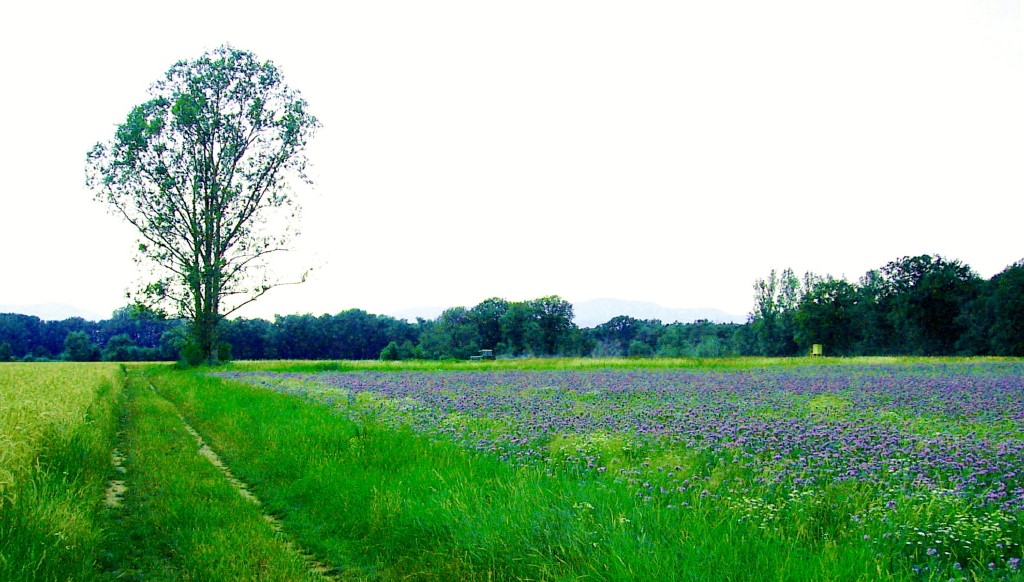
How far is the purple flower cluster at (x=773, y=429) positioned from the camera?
623 centimetres

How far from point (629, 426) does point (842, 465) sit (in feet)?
11.9

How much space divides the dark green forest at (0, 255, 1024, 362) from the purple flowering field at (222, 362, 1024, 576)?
49.5 meters

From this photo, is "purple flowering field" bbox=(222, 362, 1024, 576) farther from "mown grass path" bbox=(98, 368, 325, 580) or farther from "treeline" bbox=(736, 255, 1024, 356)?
"treeline" bbox=(736, 255, 1024, 356)

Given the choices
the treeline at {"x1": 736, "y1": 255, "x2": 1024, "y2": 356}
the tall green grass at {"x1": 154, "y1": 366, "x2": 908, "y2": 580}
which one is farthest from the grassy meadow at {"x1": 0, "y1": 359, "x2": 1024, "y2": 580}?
the treeline at {"x1": 736, "y1": 255, "x2": 1024, "y2": 356}

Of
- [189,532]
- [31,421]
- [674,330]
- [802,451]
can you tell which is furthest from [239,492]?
[674,330]

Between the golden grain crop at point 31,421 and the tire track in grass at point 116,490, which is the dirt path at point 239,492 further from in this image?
the golden grain crop at point 31,421

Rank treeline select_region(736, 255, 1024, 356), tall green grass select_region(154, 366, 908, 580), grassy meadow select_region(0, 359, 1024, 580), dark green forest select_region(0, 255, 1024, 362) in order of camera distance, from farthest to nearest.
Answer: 1. dark green forest select_region(0, 255, 1024, 362)
2. treeline select_region(736, 255, 1024, 356)
3. grassy meadow select_region(0, 359, 1024, 580)
4. tall green grass select_region(154, 366, 908, 580)

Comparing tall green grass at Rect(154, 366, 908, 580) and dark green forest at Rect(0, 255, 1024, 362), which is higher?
dark green forest at Rect(0, 255, 1024, 362)

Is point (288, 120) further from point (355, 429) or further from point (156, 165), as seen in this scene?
point (355, 429)

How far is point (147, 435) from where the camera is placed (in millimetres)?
12938

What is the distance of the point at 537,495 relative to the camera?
5.84 m

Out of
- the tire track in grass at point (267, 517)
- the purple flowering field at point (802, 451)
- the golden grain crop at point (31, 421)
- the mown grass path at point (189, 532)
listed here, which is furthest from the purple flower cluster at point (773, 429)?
the golden grain crop at point (31, 421)

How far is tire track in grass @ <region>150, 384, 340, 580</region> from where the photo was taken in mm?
5777

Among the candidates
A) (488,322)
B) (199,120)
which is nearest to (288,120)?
(199,120)
